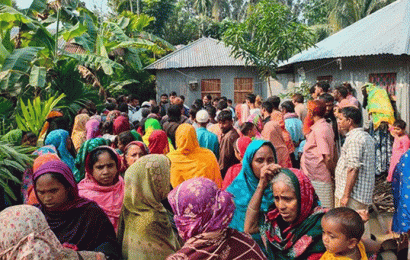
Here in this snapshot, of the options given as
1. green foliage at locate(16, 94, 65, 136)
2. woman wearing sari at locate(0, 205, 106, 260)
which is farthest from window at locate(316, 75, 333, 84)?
woman wearing sari at locate(0, 205, 106, 260)

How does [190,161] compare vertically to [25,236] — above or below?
below

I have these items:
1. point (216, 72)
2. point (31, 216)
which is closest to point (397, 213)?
point (31, 216)

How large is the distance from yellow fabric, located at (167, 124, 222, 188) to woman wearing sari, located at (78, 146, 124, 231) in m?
1.27

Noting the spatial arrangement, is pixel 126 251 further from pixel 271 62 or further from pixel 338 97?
pixel 271 62

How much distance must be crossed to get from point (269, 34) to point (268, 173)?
36.4 ft

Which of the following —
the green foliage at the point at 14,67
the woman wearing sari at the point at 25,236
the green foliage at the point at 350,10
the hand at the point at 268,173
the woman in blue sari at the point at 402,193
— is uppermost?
the green foliage at the point at 350,10

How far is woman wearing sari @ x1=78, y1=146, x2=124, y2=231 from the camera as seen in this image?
153 inches

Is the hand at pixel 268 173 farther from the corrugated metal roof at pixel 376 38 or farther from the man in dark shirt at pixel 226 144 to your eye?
the corrugated metal roof at pixel 376 38

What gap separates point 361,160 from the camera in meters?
4.84

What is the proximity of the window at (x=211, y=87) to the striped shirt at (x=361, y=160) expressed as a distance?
1662cm

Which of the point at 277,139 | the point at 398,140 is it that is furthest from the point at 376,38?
the point at 277,139

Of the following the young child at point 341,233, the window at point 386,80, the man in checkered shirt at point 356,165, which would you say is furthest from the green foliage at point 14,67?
the young child at point 341,233

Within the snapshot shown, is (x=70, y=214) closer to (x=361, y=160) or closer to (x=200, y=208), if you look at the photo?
(x=200, y=208)

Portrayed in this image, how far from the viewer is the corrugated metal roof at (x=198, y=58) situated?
21047 mm
